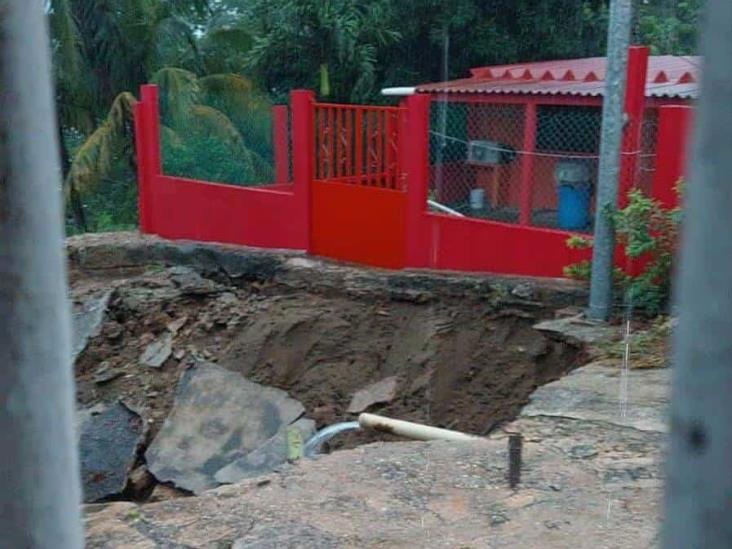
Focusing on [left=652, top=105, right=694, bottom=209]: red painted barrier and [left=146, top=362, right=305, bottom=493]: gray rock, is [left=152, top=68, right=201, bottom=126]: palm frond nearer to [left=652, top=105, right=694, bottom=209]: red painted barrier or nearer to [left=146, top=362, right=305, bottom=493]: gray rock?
[left=146, top=362, right=305, bottom=493]: gray rock

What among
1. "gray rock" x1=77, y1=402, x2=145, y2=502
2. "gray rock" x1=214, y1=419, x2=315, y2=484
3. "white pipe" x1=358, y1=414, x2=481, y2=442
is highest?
"white pipe" x1=358, y1=414, x2=481, y2=442

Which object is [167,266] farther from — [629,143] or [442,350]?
[629,143]

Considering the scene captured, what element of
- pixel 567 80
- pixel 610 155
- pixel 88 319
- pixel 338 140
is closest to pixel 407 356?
pixel 610 155

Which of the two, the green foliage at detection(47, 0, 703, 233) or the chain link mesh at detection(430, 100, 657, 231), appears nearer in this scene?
the chain link mesh at detection(430, 100, 657, 231)

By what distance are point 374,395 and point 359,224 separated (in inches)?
86.6

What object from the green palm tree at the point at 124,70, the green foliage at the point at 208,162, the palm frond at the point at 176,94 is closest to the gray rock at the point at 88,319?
the green foliage at the point at 208,162

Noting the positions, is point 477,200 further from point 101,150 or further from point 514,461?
point 101,150

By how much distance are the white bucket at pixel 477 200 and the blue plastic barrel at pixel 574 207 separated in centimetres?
120

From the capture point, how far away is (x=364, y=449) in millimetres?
5785

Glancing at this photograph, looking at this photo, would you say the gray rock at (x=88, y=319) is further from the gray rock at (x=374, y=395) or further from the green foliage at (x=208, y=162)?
the gray rock at (x=374, y=395)

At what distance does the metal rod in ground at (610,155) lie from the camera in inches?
288

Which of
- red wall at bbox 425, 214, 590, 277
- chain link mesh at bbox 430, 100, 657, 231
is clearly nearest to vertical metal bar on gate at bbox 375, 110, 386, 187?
chain link mesh at bbox 430, 100, 657, 231

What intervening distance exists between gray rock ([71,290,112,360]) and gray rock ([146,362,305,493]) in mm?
1558

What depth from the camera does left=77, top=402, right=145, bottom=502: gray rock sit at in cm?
839
